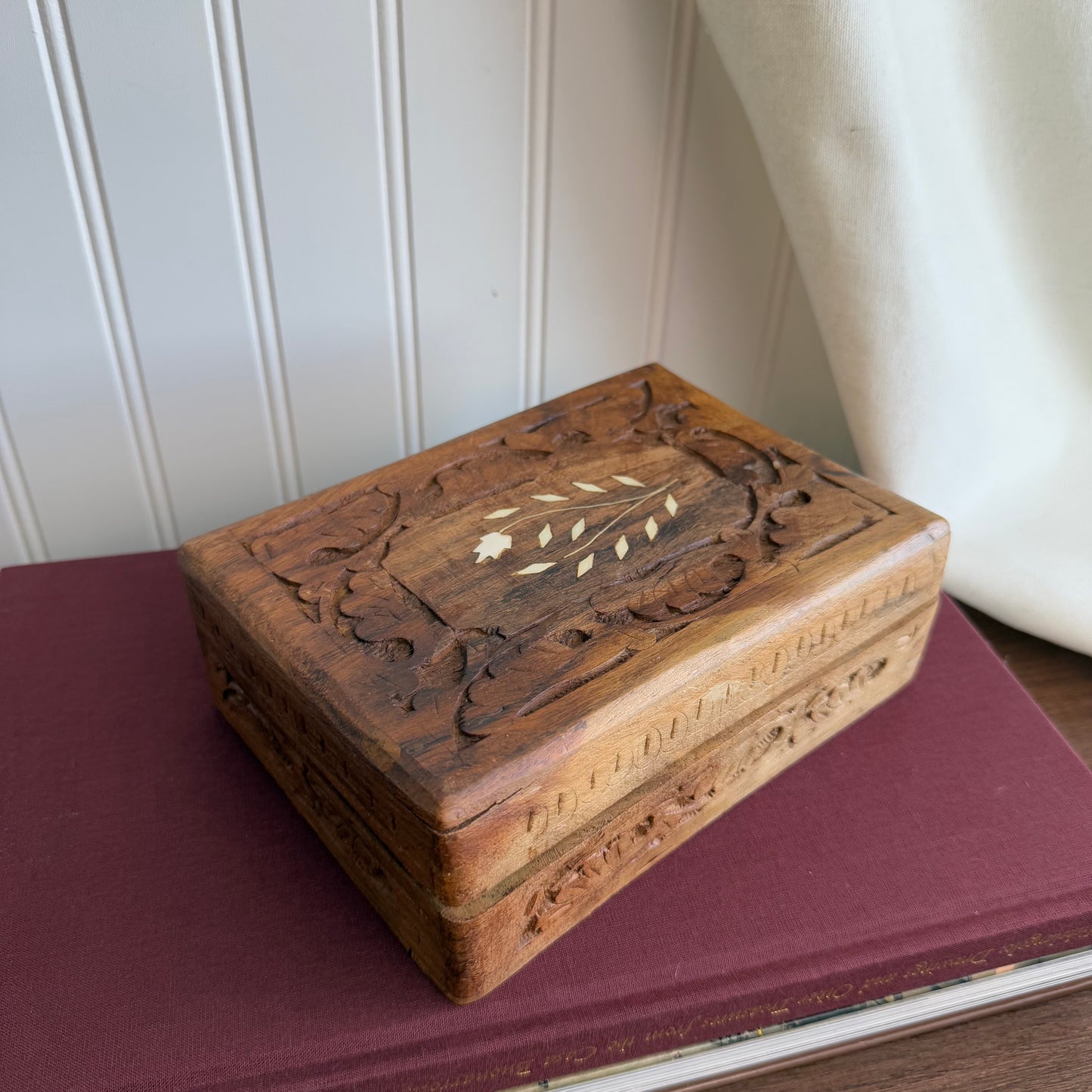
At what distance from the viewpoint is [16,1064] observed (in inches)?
20.0

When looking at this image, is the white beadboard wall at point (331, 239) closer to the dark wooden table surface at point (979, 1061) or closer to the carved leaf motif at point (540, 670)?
the carved leaf motif at point (540, 670)

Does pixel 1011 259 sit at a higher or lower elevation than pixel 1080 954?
higher

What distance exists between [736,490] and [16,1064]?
1.89 ft

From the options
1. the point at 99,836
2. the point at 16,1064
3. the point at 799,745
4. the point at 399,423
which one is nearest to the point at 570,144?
the point at 399,423

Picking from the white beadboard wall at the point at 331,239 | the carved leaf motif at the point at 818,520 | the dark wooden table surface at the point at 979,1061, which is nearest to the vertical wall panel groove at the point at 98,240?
the white beadboard wall at the point at 331,239

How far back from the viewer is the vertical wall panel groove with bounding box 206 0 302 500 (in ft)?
2.29

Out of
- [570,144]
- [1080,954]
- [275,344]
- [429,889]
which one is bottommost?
[1080,954]

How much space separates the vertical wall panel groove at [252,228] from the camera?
0.70m

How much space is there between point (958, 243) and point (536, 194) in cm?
38

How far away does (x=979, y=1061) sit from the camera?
0.62 meters

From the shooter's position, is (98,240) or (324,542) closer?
(324,542)

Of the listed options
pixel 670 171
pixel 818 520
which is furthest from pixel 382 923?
pixel 670 171

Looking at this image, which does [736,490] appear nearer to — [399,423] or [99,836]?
[399,423]

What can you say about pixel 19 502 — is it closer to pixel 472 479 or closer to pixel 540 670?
pixel 472 479
